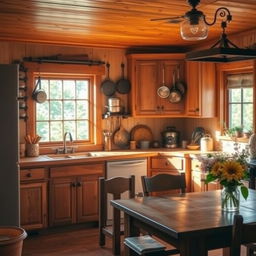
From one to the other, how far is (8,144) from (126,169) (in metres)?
1.57

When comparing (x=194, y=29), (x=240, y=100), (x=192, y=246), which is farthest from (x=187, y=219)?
(x=240, y=100)

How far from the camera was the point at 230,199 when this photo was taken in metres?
2.90

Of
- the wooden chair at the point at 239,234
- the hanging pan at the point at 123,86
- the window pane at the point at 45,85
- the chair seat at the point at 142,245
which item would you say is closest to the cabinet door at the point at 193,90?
the hanging pan at the point at 123,86

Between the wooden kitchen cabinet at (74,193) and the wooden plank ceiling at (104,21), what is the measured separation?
1.53 m

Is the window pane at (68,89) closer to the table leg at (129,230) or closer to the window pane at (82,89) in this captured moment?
the window pane at (82,89)

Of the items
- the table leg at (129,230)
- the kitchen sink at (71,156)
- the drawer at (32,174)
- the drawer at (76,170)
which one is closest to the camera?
the table leg at (129,230)

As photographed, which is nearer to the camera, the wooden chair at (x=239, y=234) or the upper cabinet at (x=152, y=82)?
the wooden chair at (x=239, y=234)

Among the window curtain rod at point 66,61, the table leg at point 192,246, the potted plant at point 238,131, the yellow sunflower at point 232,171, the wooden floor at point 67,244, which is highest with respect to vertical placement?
the window curtain rod at point 66,61

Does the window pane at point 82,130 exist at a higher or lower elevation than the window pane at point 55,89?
lower

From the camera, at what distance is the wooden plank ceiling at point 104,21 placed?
3.59 metres

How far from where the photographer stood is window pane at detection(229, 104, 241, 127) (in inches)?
207

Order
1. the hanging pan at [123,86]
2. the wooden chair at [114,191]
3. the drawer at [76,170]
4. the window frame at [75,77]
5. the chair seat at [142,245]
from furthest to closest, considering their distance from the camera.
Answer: the hanging pan at [123,86]
the window frame at [75,77]
the drawer at [76,170]
the wooden chair at [114,191]
the chair seat at [142,245]

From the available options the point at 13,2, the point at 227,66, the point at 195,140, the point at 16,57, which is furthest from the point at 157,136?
the point at 13,2

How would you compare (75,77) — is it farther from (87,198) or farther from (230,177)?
(230,177)
